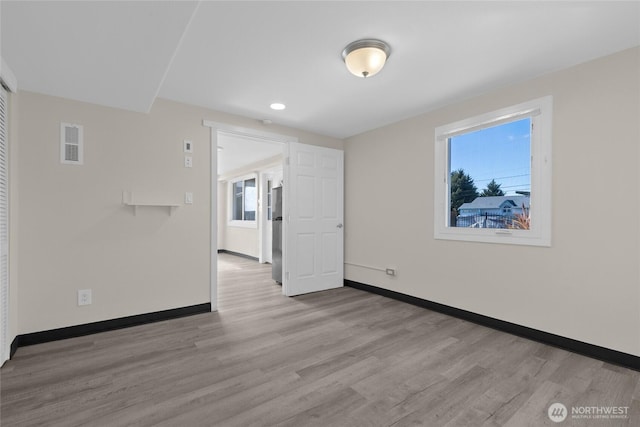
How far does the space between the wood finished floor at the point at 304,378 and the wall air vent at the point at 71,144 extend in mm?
1571

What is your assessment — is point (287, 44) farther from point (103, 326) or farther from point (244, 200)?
point (244, 200)

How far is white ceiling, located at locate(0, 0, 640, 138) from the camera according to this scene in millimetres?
1675

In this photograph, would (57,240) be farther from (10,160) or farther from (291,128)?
(291,128)

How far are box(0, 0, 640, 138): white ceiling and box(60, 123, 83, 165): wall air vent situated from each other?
0.28m

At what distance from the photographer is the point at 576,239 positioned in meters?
2.36

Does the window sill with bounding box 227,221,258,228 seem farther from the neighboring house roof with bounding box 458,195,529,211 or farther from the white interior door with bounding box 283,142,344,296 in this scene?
the neighboring house roof with bounding box 458,195,529,211

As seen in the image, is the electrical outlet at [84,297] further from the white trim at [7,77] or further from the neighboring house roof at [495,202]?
the neighboring house roof at [495,202]

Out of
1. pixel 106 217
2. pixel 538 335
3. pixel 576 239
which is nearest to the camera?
pixel 576 239

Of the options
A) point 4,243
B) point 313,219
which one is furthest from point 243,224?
point 4,243

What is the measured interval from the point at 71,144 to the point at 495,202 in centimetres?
398

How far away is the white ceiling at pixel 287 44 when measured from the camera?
1.67 metres

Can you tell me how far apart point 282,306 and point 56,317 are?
2086 mm

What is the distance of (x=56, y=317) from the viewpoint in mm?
2561

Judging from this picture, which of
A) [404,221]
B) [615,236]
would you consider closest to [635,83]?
[615,236]
